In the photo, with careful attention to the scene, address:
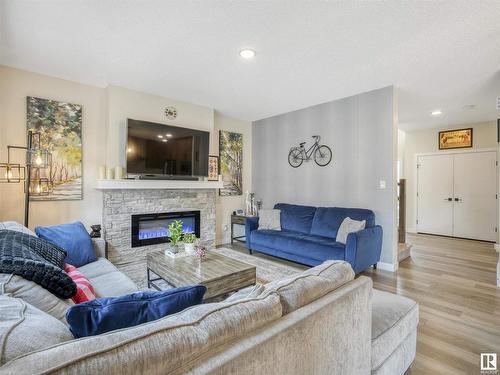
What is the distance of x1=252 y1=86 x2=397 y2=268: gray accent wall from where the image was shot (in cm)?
376

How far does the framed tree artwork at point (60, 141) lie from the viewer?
3408mm

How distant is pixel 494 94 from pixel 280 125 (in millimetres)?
3387

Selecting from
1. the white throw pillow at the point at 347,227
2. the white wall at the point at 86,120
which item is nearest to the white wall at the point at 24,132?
the white wall at the point at 86,120

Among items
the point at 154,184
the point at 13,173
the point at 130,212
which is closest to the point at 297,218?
the point at 154,184

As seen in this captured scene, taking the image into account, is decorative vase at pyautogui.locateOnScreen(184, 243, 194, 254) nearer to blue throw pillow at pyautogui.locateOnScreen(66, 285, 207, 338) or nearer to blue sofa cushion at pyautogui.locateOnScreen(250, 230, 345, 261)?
blue sofa cushion at pyautogui.locateOnScreen(250, 230, 345, 261)

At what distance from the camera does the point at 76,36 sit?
256cm

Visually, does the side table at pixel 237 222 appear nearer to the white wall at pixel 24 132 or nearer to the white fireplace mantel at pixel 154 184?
the white fireplace mantel at pixel 154 184

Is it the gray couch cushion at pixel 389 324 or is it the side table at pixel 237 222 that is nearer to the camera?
the gray couch cushion at pixel 389 324

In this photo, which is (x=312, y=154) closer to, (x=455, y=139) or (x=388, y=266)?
(x=388, y=266)

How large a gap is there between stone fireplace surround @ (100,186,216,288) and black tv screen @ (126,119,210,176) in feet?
1.17

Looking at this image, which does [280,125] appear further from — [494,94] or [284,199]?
[494,94]

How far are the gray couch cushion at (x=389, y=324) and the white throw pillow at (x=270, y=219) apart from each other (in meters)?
2.84

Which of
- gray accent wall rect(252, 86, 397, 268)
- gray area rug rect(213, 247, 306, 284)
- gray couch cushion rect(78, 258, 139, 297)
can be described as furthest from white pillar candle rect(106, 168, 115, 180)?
gray accent wall rect(252, 86, 397, 268)

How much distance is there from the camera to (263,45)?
2672 millimetres
